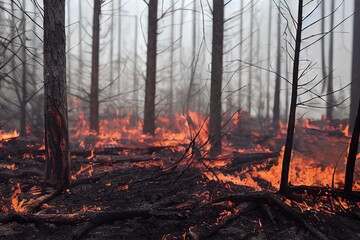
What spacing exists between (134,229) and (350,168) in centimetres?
347

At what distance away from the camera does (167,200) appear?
16.0 ft

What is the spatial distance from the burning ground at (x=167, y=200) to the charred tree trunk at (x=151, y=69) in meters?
4.01

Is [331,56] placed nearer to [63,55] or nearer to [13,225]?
[63,55]

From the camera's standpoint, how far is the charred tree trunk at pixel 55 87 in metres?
5.29

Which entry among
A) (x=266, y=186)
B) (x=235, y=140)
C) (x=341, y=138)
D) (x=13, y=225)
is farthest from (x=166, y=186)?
(x=341, y=138)

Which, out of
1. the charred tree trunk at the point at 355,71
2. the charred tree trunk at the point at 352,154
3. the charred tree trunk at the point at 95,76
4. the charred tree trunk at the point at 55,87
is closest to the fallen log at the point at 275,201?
the charred tree trunk at the point at 352,154

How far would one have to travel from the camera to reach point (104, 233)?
3865 millimetres

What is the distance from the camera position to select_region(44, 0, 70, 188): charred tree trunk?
529 cm

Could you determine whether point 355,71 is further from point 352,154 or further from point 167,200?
point 167,200

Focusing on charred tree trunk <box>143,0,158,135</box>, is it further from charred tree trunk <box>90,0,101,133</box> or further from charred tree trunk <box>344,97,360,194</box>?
charred tree trunk <box>344,97,360,194</box>

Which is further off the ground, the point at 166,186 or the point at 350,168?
the point at 350,168

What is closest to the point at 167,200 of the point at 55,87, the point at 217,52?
the point at 55,87

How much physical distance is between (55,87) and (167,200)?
2992 millimetres

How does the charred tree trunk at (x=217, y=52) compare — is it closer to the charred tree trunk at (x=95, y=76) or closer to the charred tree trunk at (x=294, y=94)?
the charred tree trunk at (x=294, y=94)
